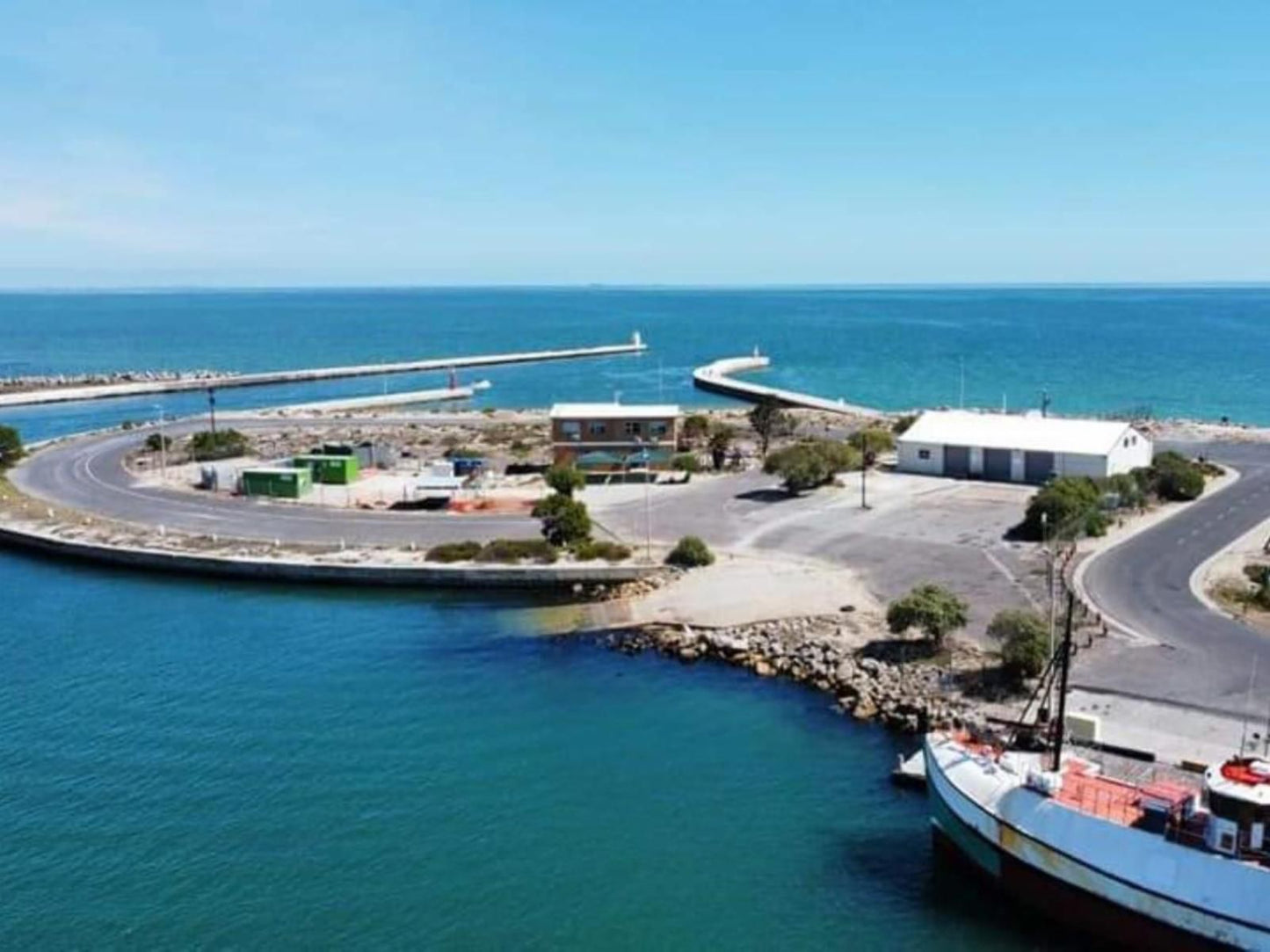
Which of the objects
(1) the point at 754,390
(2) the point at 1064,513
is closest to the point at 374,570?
(2) the point at 1064,513

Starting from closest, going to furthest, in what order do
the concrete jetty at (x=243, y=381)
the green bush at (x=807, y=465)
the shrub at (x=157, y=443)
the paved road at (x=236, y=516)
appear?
the paved road at (x=236, y=516)
the green bush at (x=807, y=465)
the shrub at (x=157, y=443)
the concrete jetty at (x=243, y=381)

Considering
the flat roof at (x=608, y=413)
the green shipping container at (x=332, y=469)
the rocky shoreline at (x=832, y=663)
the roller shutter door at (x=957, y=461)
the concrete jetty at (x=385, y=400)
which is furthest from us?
the concrete jetty at (x=385, y=400)

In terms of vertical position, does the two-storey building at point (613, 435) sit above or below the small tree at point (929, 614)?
above

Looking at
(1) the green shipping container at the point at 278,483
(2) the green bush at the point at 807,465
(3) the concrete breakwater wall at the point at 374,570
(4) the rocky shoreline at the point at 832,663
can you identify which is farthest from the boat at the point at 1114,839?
(1) the green shipping container at the point at 278,483

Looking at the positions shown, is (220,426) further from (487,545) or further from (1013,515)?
(1013,515)

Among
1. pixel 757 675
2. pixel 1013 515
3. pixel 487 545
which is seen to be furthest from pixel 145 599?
pixel 1013 515

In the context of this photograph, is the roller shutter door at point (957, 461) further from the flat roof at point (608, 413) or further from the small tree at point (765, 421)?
the flat roof at point (608, 413)
